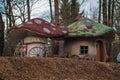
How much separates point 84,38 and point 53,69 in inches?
230

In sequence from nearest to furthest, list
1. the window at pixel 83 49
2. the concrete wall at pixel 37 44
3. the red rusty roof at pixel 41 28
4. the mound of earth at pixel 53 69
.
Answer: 1. the mound of earth at pixel 53 69
2. the red rusty roof at pixel 41 28
3. the concrete wall at pixel 37 44
4. the window at pixel 83 49

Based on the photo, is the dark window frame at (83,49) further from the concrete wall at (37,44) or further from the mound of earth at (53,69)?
the mound of earth at (53,69)

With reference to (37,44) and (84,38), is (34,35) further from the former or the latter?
(84,38)

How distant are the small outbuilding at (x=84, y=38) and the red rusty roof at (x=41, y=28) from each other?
83 cm

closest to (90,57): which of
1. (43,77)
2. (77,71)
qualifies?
(77,71)

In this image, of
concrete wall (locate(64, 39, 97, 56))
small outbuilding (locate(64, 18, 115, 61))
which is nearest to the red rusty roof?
small outbuilding (locate(64, 18, 115, 61))

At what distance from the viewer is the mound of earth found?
901 centimetres

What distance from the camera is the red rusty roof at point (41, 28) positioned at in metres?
13.7

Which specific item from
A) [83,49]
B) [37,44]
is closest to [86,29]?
[83,49]

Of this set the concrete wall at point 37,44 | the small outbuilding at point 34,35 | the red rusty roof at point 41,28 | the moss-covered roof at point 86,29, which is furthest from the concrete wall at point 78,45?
the concrete wall at point 37,44

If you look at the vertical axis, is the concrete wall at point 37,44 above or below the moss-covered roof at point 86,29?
below

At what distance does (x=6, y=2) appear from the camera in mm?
22422

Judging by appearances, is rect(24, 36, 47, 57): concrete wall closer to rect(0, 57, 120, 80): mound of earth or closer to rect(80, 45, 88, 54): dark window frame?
rect(80, 45, 88, 54): dark window frame

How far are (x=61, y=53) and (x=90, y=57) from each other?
141cm
